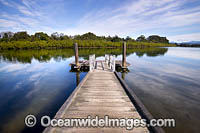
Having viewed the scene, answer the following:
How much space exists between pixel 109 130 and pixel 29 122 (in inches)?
121

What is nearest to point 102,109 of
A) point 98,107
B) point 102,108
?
point 102,108

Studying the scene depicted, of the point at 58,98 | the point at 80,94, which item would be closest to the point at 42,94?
the point at 58,98

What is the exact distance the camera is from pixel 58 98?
4727 millimetres

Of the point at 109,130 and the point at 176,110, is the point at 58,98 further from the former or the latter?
the point at 176,110

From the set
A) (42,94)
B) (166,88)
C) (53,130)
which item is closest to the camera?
(53,130)

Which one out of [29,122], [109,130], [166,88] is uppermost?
[109,130]

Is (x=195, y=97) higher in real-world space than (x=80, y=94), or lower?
lower

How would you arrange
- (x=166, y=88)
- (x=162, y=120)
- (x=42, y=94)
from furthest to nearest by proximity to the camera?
(x=166, y=88) < (x=42, y=94) < (x=162, y=120)

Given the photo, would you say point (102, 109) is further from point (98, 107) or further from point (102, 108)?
point (98, 107)

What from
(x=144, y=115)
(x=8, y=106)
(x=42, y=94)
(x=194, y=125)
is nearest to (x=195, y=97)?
(x=194, y=125)

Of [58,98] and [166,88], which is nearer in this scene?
[58,98]

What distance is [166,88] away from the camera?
554 cm

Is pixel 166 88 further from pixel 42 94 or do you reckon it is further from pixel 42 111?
pixel 42 94

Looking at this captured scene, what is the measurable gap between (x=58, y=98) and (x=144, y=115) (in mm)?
4131
